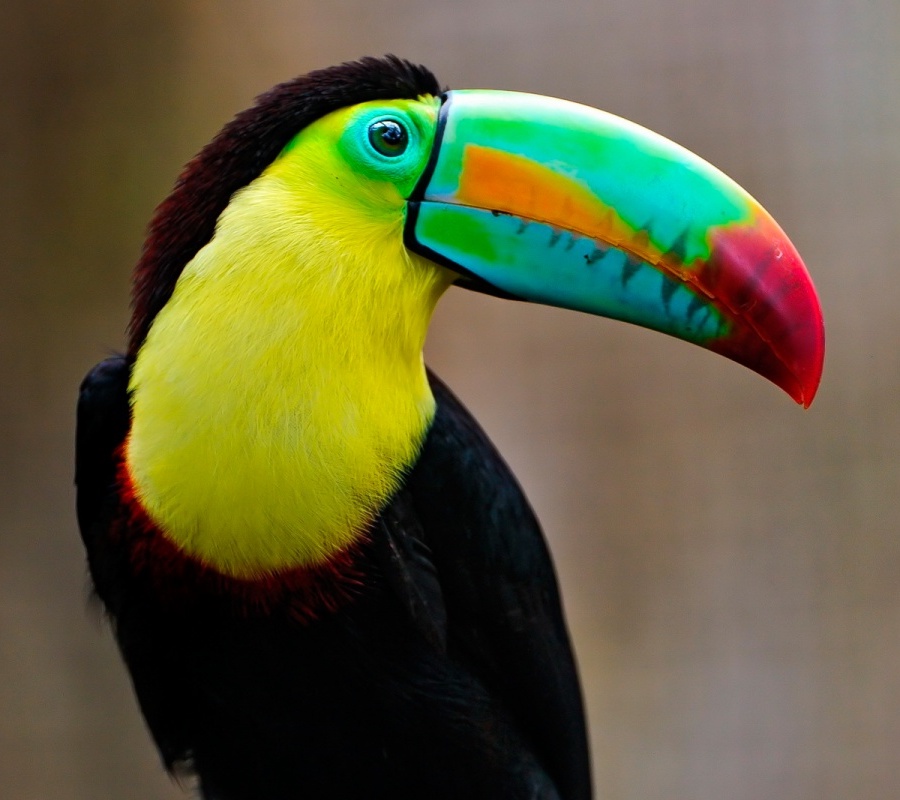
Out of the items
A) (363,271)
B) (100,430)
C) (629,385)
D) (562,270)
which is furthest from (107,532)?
(629,385)

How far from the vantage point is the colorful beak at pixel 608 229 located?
99cm

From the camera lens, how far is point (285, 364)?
0.95 meters

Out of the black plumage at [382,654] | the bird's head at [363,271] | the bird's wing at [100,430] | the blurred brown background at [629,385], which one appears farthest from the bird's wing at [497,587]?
the blurred brown background at [629,385]

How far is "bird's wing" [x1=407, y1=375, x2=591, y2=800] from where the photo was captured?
1.15m

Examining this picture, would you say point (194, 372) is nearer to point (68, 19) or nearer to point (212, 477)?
point (212, 477)

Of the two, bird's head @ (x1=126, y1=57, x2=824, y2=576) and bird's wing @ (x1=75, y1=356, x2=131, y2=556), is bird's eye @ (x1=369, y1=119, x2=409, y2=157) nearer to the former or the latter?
bird's head @ (x1=126, y1=57, x2=824, y2=576)

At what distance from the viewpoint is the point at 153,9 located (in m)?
2.43

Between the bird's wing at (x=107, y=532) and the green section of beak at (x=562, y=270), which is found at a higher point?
the green section of beak at (x=562, y=270)

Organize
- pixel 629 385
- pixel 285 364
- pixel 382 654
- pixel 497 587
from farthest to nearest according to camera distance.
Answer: pixel 629 385 < pixel 497 587 < pixel 382 654 < pixel 285 364

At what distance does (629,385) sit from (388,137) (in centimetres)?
148

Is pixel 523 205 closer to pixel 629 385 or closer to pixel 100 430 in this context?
pixel 100 430

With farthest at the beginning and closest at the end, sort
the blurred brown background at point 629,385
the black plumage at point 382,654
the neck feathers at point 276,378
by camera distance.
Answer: the blurred brown background at point 629,385 → the black plumage at point 382,654 → the neck feathers at point 276,378

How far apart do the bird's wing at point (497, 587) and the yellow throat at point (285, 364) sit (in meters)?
0.14

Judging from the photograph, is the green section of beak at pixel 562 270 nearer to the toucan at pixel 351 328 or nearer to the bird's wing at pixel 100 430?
the toucan at pixel 351 328
